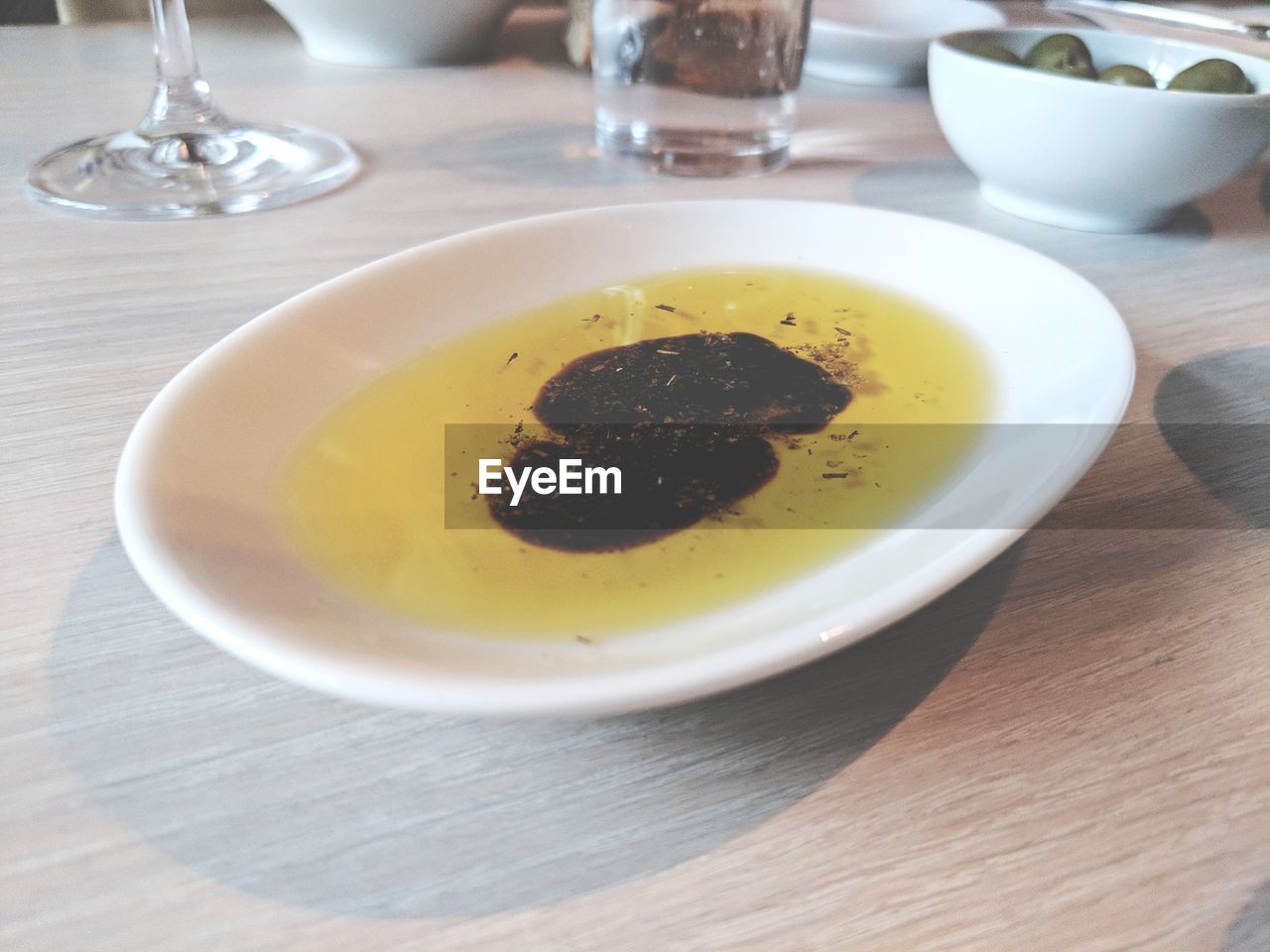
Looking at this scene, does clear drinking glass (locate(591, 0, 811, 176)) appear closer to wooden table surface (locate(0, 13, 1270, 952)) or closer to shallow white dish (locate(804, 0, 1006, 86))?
shallow white dish (locate(804, 0, 1006, 86))

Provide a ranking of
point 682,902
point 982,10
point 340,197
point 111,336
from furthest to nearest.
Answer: point 982,10, point 340,197, point 111,336, point 682,902

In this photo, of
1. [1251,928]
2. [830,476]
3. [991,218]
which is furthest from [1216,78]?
[1251,928]

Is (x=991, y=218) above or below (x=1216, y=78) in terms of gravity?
below

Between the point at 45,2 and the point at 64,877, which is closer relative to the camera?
the point at 64,877

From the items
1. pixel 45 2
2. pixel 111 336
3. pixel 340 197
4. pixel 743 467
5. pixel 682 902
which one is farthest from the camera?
pixel 45 2

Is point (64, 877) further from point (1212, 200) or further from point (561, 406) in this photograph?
point (1212, 200)

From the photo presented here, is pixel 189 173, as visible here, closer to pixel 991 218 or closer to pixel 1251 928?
pixel 991 218

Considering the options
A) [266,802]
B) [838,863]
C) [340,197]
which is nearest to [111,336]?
[340,197]

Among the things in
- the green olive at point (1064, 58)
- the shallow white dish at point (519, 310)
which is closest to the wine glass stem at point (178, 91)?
the shallow white dish at point (519, 310)
